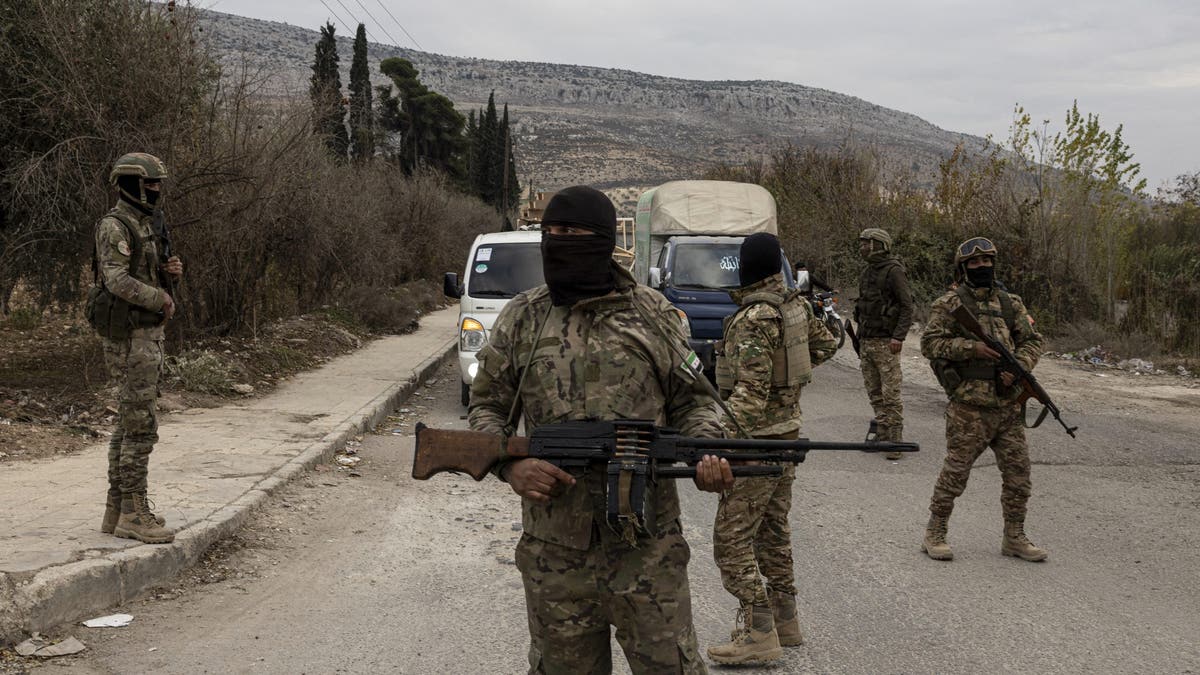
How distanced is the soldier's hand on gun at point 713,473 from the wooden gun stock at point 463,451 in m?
0.48

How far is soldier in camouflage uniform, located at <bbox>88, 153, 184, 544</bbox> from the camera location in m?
5.31

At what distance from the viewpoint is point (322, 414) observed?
10.3 metres

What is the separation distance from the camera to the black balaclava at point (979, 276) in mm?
6113

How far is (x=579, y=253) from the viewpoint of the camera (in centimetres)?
281

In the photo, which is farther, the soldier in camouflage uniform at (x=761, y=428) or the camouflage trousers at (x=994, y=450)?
the camouflage trousers at (x=994, y=450)

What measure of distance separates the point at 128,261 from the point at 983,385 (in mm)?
4951

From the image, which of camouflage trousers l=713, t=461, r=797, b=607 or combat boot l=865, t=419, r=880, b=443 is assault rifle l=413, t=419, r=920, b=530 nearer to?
camouflage trousers l=713, t=461, r=797, b=607

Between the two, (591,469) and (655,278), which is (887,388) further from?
(591,469)

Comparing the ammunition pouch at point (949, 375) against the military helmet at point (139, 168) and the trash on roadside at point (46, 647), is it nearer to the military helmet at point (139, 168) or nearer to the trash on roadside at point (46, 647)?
the military helmet at point (139, 168)

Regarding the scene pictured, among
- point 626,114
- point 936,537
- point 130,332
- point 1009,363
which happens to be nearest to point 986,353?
point 1009,363

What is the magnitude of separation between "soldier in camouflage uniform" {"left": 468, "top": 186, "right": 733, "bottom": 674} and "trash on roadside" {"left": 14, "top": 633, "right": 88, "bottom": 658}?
2.58 m

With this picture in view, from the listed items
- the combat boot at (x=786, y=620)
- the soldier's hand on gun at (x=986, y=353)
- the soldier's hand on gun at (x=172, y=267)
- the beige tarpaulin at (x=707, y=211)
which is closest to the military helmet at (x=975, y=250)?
the soldier's hand on gun at (x=986, y=353)

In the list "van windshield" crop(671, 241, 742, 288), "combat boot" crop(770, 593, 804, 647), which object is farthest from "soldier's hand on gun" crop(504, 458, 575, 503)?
"van windshield" crop(671, 241, 742, 288)

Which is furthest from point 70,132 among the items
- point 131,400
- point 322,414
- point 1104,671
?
point 1104,671
